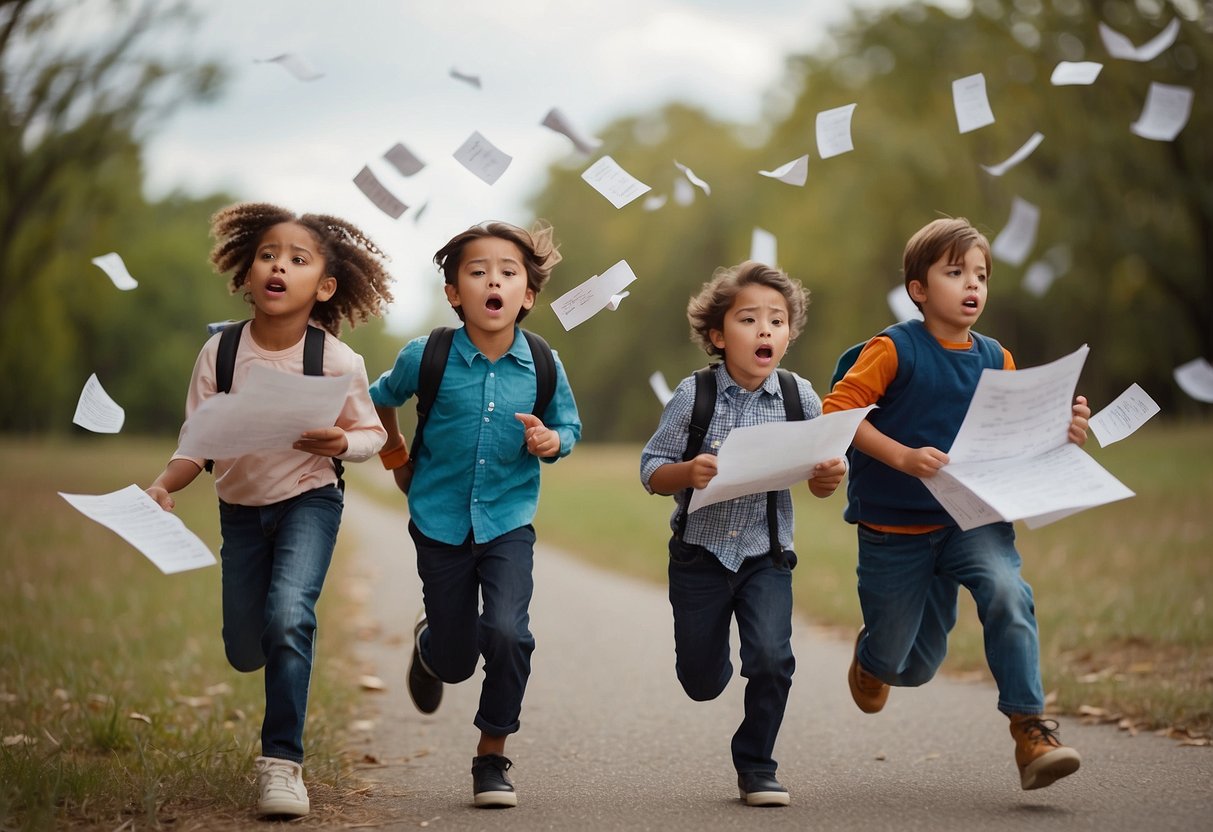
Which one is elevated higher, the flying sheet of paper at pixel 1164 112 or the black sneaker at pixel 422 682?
the flying sheet of paper at pixel 1164 112

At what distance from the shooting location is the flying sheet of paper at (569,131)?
4.57 meters

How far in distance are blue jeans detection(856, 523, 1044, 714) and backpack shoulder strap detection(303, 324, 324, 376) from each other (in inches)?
77.9

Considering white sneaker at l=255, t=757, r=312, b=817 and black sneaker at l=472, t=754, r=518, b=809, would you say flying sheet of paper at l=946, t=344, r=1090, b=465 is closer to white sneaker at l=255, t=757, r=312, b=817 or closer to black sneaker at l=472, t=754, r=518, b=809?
black sneaker at l=472, t=754, r=518, b=809

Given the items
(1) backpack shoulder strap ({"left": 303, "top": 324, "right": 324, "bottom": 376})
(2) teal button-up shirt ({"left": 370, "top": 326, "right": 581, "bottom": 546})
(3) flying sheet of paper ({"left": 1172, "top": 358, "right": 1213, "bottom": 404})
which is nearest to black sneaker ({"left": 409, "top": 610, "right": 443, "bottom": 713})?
(2) teal button-up shirt ({"left": 370, "top": 326, "right": 581, "bottom": 546})

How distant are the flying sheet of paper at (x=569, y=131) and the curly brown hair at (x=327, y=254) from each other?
30.9 inches

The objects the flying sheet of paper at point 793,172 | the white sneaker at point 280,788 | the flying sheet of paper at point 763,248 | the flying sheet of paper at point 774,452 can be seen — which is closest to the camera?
the white sneaker at point 280,788

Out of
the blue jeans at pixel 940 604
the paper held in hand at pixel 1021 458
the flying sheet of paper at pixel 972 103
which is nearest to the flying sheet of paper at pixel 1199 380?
the paper held in hand at pixel 1021 458

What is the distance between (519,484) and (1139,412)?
209 cm

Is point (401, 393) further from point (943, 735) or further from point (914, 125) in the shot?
point (914, 125)

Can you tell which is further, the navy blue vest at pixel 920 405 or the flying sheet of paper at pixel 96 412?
the navy blue vest at pixel 920 405

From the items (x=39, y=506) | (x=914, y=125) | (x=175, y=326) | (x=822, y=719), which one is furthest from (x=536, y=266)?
(x=175, y=326)

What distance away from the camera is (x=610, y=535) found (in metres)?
15.4

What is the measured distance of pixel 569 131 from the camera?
15.0 ft

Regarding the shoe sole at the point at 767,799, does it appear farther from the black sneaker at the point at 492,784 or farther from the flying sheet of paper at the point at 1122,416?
the flying sheet of paper at the point at 1122,416
